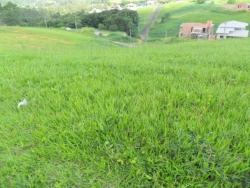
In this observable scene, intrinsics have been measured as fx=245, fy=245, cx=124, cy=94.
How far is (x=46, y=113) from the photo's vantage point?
2543mm

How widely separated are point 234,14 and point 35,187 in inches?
2977

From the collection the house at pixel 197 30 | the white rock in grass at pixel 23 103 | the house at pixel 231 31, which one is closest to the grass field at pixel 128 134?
the white rock in grass at pixel 23 103

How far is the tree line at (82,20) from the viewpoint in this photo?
59.9 metres

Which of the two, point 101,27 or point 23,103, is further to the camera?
point 101,27

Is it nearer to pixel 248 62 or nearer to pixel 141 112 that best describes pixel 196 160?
pixel 141 112

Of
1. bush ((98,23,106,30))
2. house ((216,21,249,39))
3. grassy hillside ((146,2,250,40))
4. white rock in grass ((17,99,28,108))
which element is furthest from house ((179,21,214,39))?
white rock in grass ((17,99,28,108))

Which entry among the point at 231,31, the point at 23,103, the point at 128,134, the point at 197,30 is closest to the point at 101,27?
the point at 197,30

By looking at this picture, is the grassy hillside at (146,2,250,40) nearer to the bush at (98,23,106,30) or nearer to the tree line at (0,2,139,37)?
the tree line at (0,2,139,37)

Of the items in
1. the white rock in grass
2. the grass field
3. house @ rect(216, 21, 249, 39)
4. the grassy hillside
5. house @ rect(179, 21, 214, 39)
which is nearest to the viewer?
the grass field

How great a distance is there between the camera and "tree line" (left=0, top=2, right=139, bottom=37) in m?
59.9

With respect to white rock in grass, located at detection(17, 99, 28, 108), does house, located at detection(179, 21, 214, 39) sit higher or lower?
lower

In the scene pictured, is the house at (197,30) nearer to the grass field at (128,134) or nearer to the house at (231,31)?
the house at (231,31)

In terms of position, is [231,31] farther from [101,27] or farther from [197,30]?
[101,27]

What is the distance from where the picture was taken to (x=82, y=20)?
6575 cm
